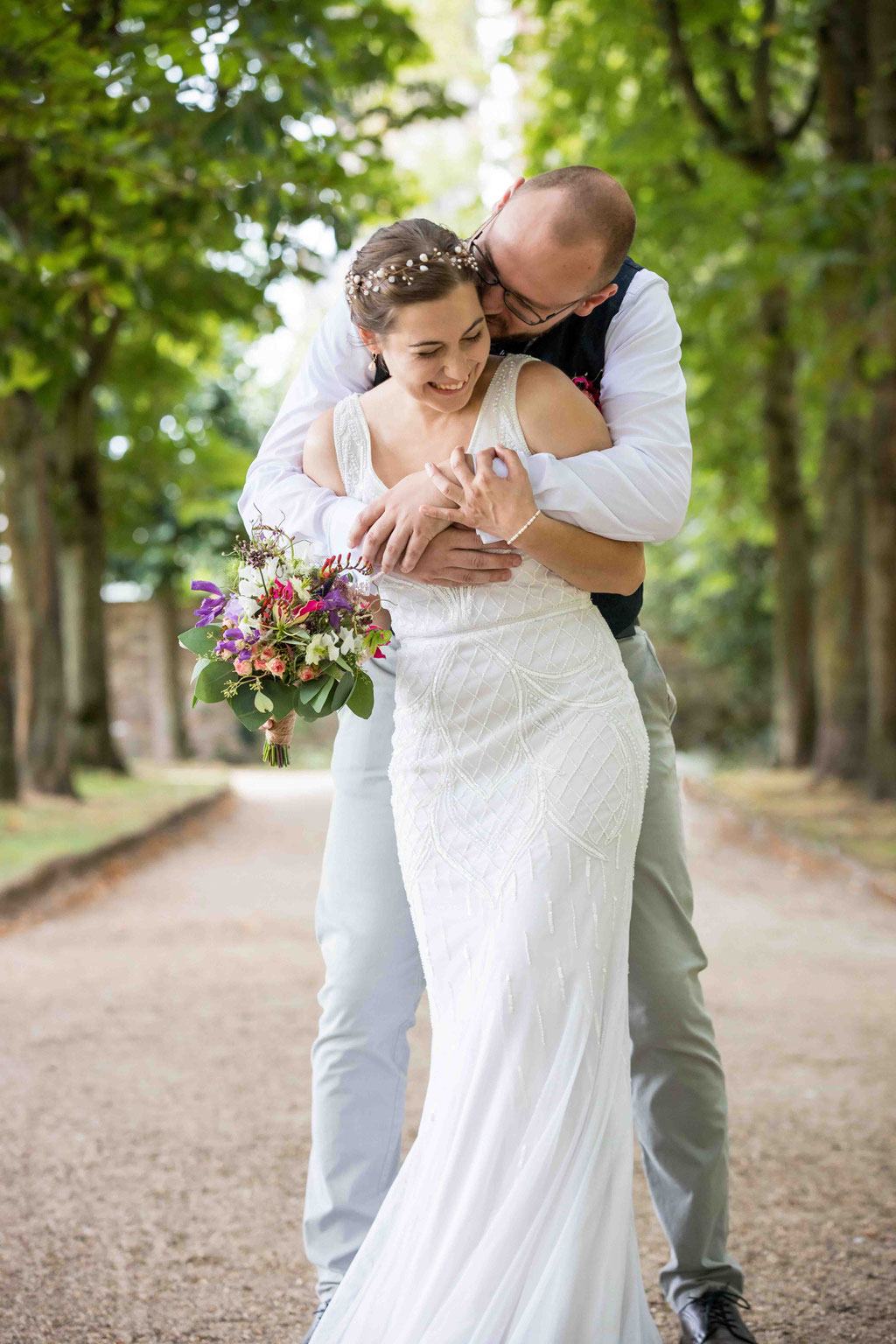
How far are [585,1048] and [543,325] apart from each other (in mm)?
1379

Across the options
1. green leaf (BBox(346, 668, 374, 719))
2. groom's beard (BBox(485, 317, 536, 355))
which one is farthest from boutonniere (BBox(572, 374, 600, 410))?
green leaf (BBox(346, 668, 374, 719))

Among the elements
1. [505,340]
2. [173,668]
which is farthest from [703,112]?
[173,668]

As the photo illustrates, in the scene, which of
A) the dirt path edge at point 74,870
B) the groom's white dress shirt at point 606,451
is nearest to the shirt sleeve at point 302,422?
the groom's white dress shirt at point 606,451

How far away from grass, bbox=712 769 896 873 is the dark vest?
7.02 meters

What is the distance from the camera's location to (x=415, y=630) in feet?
8.27

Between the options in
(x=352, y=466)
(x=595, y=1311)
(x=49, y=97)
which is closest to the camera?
(x=595, y=1311)

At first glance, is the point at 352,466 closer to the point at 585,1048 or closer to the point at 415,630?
→ the point at 415,630

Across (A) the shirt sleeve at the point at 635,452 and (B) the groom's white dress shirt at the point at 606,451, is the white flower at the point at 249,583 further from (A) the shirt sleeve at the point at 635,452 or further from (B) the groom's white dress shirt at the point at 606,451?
(A) the shirt sleeve at the point at 635,452

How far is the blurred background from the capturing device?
21.3 feet

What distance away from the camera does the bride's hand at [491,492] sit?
2.29m

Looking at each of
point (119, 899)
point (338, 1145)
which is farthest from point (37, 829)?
point (338, 1145)

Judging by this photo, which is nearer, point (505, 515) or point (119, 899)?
point (505, 515)

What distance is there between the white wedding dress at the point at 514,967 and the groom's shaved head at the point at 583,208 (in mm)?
257

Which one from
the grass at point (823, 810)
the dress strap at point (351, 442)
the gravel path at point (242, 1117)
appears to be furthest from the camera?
the grass at point (823, 810)
